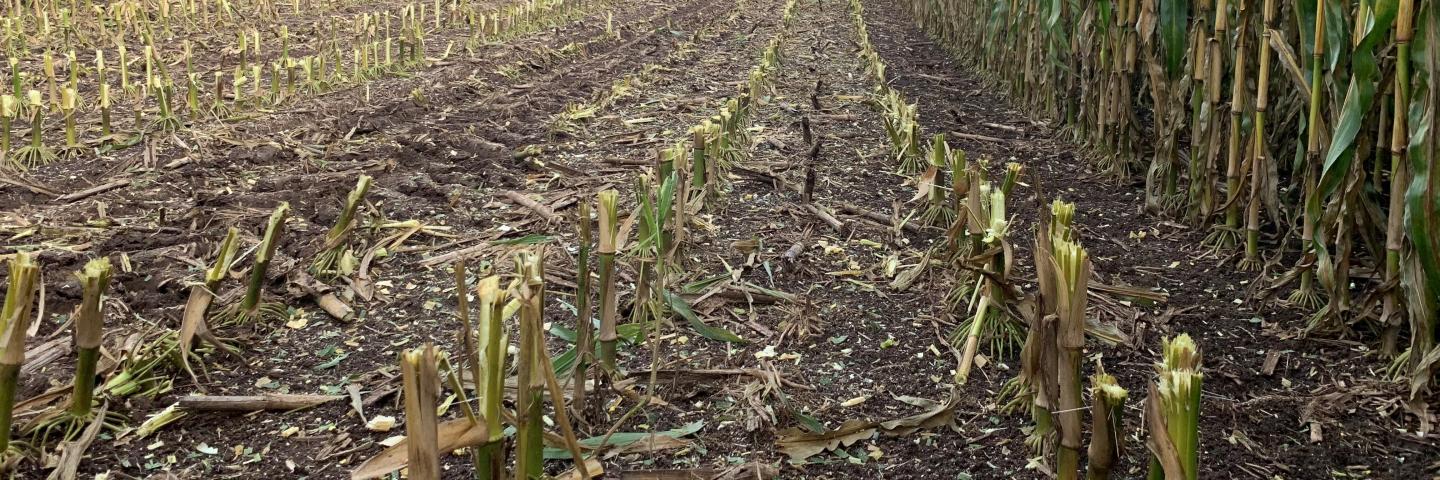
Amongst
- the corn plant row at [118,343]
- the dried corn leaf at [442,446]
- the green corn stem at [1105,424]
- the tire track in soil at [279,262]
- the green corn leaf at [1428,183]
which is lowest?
the tire track in soil at [279,262]

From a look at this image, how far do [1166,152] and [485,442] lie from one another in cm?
408

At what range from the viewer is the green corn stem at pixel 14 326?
244 centimetres

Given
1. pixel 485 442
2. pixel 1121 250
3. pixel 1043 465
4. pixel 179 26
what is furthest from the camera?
pixel 179 26

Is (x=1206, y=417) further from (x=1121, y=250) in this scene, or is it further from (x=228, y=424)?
(x=228, y=424)

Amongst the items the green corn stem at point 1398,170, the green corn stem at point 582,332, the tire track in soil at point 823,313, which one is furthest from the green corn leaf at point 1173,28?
the green corn stem at point 582,332

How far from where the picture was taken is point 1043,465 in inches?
104

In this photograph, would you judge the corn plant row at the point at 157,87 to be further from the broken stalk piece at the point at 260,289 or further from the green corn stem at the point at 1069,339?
the green corn stem at the point at 1069,339

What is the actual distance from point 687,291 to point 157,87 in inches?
167

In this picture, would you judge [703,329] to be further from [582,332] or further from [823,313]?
[582,332]

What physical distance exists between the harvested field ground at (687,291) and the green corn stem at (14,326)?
0.69ft

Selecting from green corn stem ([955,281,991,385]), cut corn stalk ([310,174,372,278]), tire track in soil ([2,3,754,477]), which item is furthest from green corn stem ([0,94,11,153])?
green corn stem ([955,281,991,385])

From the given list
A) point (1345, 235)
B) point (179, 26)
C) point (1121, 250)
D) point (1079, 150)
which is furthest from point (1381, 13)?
point (179, 26)

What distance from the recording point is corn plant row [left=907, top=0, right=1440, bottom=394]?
122 inches

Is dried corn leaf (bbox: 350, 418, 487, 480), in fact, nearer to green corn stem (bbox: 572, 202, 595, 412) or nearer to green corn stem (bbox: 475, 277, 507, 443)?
green corn stem (bbox: 475, 277, 507, 443)
